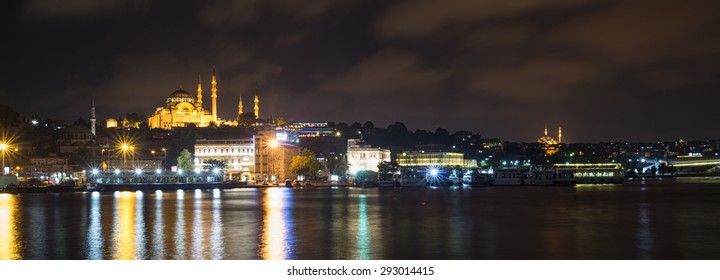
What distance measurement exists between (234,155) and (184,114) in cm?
6906

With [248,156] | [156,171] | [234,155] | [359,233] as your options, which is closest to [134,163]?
[234,155]

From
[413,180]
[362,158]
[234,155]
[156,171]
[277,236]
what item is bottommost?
[277,236]

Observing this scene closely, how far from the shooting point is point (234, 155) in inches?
4614

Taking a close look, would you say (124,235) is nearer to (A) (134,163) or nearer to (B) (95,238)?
Answer: (B) (95,238)

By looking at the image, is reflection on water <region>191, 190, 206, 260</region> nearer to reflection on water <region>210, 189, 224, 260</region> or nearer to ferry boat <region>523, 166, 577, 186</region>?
reflection on water <region>210, 189, 224, 260</region>

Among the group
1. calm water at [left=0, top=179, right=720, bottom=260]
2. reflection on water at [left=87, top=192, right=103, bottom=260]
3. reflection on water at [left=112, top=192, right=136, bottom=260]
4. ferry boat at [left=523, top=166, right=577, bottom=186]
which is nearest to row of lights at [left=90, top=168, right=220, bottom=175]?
ferry boat at [left=523, top=166, right=577, bottom=186]

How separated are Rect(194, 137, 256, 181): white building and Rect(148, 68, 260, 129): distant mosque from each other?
62555 mm

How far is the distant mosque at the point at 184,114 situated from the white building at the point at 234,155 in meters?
62.6

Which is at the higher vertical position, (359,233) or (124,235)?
(124,235)

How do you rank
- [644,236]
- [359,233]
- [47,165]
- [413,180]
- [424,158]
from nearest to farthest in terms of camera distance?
[644,236]
[359,233]
[47,165]
[413,180]
[424,158]

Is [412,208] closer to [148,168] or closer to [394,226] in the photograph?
[394,226]
